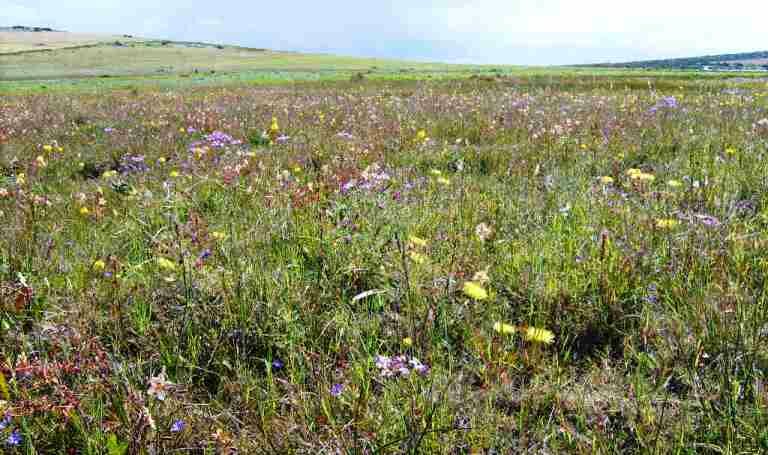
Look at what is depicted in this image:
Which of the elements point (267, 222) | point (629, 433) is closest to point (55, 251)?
point (267, 222)

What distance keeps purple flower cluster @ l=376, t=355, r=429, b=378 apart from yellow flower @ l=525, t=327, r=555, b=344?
47 cm

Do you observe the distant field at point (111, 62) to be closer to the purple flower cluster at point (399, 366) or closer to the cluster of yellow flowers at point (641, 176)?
the cluster of yellow flowers at point (641, 176)

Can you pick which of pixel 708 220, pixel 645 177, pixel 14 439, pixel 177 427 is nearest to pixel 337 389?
pixel 177 427

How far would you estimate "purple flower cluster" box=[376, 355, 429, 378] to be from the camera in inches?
71.5

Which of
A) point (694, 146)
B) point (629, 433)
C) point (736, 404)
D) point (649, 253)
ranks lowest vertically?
point (629, 433)

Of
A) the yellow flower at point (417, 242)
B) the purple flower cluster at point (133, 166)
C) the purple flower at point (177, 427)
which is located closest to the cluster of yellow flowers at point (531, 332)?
the yellow flower at point (417, 242)

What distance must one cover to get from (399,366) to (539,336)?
645 mm

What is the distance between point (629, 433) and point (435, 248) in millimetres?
1525

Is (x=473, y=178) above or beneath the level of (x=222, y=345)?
above

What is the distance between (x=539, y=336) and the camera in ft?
6.87

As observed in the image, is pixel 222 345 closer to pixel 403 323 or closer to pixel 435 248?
pixel 403 323

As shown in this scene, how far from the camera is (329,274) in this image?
2734mm

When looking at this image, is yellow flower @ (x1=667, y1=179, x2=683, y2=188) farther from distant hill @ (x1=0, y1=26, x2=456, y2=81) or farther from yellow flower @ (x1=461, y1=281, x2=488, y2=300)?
distant hill @ (x1=0, y1=26, x2=456, y2=81)

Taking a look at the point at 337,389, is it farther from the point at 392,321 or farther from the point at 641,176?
the point at 641,176
